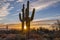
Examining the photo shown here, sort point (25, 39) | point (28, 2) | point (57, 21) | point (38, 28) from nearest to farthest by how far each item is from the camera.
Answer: point (28, 2)
point (25, 39)
point (57, 21)
point (38, 28)

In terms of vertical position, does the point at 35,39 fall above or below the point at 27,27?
below

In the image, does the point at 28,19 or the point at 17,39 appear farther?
the point at 17,39

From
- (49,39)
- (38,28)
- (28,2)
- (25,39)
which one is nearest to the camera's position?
(28,2)

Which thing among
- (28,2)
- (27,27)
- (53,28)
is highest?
(28,2)

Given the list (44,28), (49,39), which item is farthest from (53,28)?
(49,39)

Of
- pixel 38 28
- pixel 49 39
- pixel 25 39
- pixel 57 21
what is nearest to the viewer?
pixel 25 39

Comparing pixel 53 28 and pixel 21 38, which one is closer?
pixel 21 38

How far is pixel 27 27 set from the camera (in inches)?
1016

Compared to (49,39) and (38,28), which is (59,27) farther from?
(49,39)

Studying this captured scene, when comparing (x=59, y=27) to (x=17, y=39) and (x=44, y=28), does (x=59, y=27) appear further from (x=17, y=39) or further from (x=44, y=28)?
(x=17, y=39)

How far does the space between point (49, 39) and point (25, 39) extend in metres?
5.31

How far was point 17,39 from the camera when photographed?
27750mm

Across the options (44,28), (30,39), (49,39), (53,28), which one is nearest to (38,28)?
(44,28)

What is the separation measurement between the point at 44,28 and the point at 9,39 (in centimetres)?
2883
